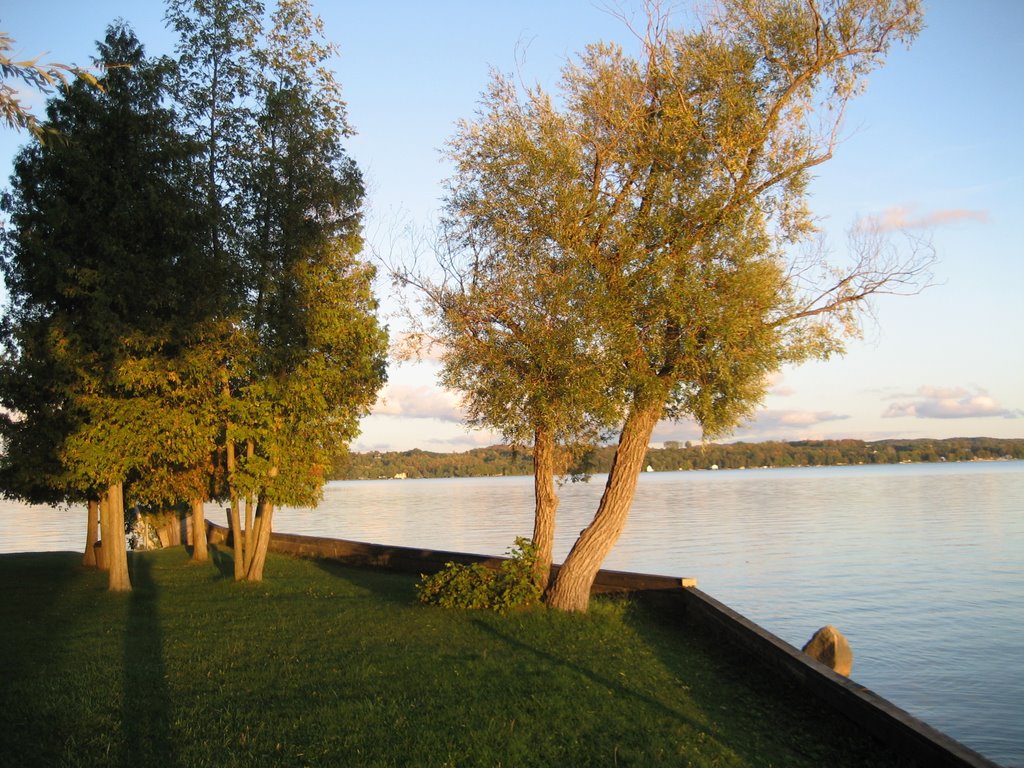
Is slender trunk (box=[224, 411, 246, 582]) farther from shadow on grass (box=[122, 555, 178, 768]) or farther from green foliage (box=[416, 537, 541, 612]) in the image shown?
green foliage (box=[416, 537, 541, 612])

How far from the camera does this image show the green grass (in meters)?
6.82

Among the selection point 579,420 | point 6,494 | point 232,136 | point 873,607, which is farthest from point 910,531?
point 6,494

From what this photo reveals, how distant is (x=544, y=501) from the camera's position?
14.1m

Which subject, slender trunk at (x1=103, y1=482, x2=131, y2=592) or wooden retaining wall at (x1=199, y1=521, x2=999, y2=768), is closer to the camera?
wooden retaining wall at (x1=199, y1=521, x2=999, y2=768)

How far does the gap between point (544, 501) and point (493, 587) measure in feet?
5.34

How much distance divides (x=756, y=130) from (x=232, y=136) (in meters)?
11.5

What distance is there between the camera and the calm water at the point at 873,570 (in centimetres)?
1351

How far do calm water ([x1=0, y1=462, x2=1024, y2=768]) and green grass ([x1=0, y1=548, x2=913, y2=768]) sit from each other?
411cm

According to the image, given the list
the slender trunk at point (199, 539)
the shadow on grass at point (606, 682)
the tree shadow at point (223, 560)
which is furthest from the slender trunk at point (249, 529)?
the shadow on grass at point (606, 682)

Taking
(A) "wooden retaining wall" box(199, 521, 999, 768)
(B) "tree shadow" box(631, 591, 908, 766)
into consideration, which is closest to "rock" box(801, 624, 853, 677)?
(A) "wooden retaining wall" box(199, 521, 999, 768)

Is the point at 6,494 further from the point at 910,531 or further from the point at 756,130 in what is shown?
the point at 910,531

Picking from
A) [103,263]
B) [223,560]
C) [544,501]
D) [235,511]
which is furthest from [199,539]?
[544,501]

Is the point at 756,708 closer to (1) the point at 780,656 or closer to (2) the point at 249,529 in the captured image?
(1) the point at 780,656

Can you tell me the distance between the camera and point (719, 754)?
279 inches
